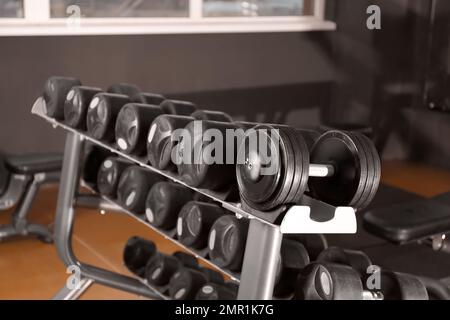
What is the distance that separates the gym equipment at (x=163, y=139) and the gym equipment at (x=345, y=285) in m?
0.44

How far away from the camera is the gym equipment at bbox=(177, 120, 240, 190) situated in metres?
1.52

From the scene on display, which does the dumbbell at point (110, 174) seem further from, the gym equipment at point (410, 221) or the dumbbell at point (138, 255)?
the gym equipment at point (410, 221)

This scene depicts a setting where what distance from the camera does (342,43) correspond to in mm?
5004

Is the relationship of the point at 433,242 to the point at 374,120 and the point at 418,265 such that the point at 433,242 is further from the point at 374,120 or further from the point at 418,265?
the point at 374,120

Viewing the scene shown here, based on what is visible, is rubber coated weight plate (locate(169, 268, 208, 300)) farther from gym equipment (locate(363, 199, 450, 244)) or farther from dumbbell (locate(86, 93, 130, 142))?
gym equipment (locate(363, 199, 450, 244))

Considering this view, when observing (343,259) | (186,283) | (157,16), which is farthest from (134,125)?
(157,16)

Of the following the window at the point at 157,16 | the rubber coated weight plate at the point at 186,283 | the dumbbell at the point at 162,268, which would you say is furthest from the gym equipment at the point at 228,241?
the window at the point at 157,16

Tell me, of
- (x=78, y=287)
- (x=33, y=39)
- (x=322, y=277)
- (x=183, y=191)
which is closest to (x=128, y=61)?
(x=33, y=39)

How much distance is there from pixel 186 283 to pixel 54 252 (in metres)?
1.28

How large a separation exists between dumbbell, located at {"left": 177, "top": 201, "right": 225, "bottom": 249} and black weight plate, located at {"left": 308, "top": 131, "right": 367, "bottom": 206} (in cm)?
38

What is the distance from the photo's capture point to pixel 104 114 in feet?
6.49

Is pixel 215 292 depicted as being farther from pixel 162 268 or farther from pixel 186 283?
pixel 162 268

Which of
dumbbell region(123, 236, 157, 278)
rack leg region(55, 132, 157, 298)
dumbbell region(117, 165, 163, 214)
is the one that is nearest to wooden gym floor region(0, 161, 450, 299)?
dumbbell region(123, 236, 157, 278)

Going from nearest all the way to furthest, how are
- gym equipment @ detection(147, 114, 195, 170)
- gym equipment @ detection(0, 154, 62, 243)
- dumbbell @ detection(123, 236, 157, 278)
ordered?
1. gym equipment @ detection(147, 114, 195, 170)
2. dumbbell @ detection(123, 236, 157, 278)
3. gym equipment @ detection(0, 154, 62, 243)
